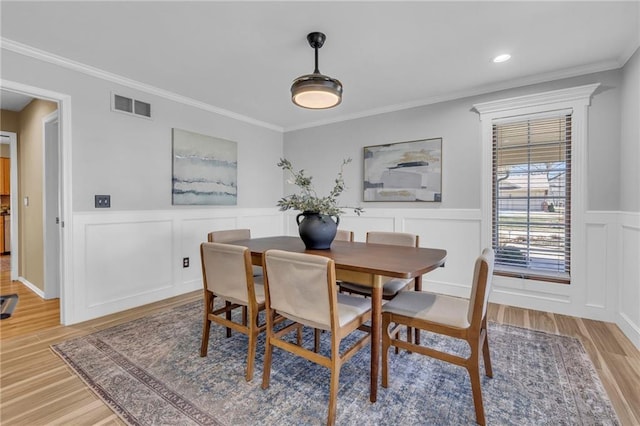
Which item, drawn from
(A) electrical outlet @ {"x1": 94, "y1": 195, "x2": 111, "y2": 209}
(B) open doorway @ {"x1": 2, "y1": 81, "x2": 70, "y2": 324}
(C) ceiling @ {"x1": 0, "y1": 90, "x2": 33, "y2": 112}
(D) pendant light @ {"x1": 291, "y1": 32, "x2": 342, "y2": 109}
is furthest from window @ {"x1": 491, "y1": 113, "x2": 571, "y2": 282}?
(C) ceiling @ {"x1": 0, "y1": 90, "x2": 33, "y2": 112}

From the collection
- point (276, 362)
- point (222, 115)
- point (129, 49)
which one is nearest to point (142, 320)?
point (276, 362)

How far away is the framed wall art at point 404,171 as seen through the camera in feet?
12.0

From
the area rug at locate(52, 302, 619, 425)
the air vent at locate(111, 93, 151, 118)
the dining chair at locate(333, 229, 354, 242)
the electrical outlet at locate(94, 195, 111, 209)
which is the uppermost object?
the air vent at locate(111, 93, 151, 118)

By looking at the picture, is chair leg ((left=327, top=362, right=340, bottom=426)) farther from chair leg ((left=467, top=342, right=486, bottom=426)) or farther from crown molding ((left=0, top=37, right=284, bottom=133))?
crown molding ((left=0, top=37, right=284, bottom=133))

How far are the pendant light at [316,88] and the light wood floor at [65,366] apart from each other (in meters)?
2.20

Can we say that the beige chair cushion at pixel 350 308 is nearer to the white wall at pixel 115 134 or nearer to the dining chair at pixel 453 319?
the dining chair at pixel 453 319

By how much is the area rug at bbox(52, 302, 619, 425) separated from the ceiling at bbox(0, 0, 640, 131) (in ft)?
7.77

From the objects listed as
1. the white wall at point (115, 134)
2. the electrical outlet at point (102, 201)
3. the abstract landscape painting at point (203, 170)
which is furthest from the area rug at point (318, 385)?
the abstract landscape painting at point (203, 170)

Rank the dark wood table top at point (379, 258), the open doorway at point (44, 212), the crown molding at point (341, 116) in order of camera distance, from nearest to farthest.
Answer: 1. the dark wood table top at point (379, 258)
2. the crown molding at point (341, 116)
3. the open doorway at point (44, 212)

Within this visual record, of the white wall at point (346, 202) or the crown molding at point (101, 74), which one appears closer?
the crown molding at point (101, 74)

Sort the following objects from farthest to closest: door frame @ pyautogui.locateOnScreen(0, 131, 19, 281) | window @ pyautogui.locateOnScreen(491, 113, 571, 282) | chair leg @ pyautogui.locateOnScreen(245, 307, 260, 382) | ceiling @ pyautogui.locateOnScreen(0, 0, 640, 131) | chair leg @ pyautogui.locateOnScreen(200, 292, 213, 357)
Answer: door frame @ pyautogui.locateOnScreen(0, 131, 19, 281), window @ pyautogui.locateOnScreen(491, 113, 571, 282), chair leg @ pyautogui.locateOnScreen(200, 292, 213, 357), ceiling @ pyautogui.locateOnScreen(0, 0, 640, 131), chair leg @ pyautogui.locateOnScreen(245, 307, 260, 382)

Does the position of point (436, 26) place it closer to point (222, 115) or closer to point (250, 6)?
point (250, 6)

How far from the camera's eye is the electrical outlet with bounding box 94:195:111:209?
9.54ft

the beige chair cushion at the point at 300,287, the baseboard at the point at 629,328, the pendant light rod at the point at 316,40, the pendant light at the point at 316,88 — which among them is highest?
the pendant light rod at the point at 316,40
